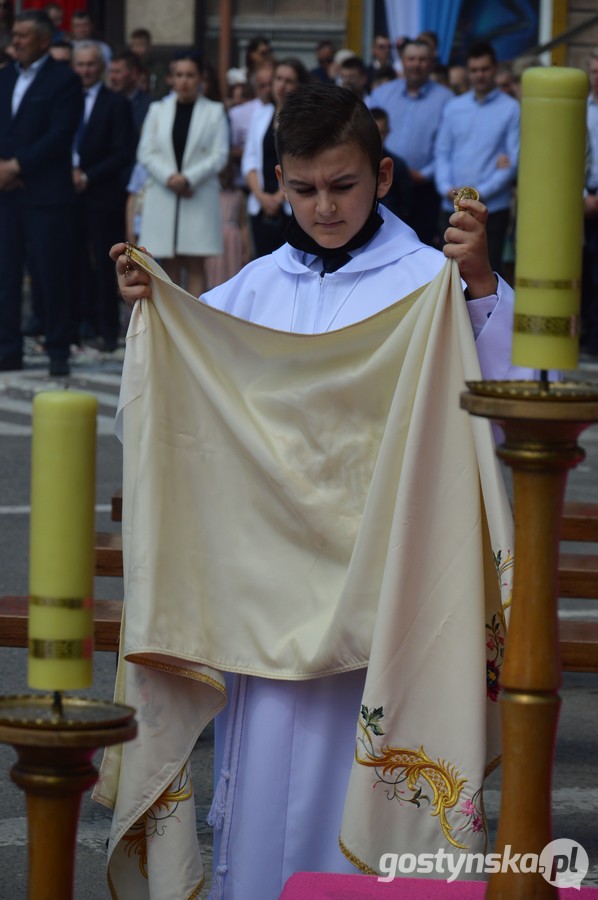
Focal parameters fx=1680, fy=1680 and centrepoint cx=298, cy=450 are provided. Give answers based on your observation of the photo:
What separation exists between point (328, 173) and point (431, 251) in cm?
29

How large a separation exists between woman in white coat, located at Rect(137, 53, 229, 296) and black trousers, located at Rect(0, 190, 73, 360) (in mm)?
675

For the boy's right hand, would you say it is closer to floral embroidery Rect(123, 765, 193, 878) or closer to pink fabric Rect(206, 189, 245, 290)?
floral embroidery Rect(123, 765, 193, 878)

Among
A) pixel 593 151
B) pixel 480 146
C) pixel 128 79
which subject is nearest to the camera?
pixel 480 146

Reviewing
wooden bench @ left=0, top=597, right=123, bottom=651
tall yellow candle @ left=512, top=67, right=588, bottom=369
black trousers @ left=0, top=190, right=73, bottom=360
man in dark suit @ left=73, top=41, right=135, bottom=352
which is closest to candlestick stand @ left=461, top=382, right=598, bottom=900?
tall yellow candle @ left=512, top=67, right=588, bottom=369

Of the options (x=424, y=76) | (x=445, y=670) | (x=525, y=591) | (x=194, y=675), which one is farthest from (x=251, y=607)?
(x=424, y=76)

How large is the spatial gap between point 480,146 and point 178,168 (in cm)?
216

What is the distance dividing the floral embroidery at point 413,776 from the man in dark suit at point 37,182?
28.4 ft

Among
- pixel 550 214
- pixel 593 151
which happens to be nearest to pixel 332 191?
pixel 550 214

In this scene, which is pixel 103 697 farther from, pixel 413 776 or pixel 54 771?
pixel 54 771

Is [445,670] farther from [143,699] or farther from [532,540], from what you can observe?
[532,540]

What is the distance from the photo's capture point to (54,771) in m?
1.45

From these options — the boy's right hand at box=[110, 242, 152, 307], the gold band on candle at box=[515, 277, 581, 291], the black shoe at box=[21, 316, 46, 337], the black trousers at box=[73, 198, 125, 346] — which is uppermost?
the black trousers at box=[73, 198, 125, 346]

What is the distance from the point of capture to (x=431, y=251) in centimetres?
325

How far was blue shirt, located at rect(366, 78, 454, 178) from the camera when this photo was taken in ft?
41.1
